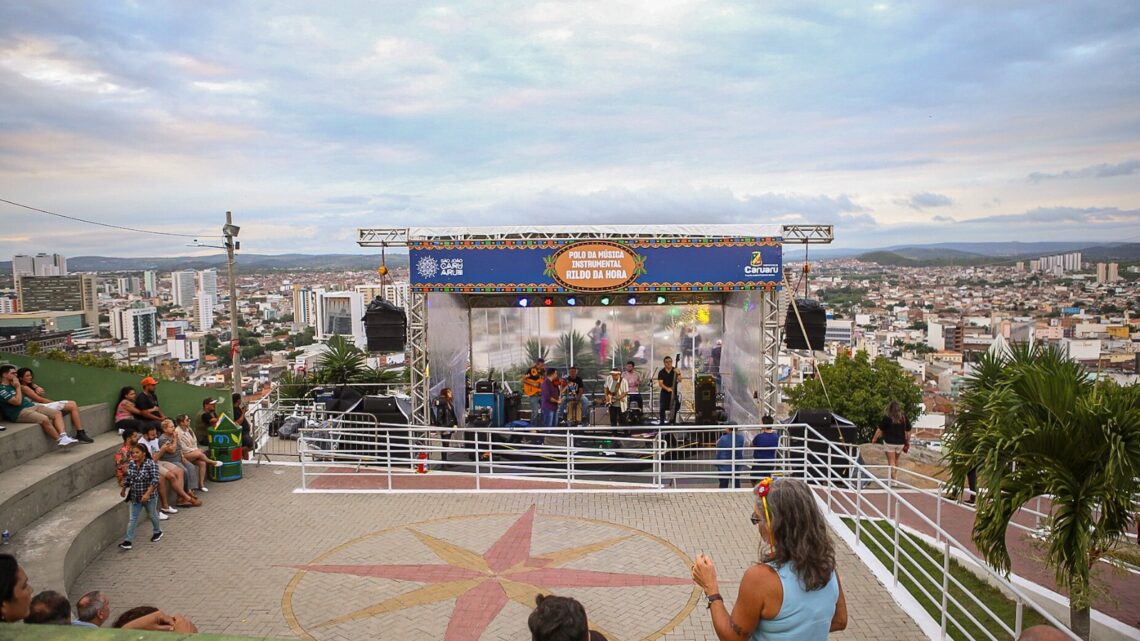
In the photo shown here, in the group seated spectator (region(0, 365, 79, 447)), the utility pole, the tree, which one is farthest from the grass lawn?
the tree

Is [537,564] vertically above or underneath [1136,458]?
underneath

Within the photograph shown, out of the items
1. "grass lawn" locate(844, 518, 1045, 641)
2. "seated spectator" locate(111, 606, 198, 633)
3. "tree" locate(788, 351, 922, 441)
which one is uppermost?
"seated spectator" locate(111, 606, 198, 633)

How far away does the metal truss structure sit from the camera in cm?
1493

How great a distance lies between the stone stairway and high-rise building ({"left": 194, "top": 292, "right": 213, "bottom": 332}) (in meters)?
51.5

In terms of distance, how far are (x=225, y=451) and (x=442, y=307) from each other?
5.34 metres

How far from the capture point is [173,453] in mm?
10938

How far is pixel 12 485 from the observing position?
28.8ft

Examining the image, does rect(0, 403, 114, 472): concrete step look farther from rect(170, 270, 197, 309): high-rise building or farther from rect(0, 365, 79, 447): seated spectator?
rect(170, 270, 197, 309): high-rise building

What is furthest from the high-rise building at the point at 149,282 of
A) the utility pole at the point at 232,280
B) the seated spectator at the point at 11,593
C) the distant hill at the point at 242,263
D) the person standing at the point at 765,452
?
the seated spectator at the point at 11,593

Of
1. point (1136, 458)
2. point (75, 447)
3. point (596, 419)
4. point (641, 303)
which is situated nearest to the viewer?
point (1136, 458)

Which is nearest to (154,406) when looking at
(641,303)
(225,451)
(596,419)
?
(225,451)

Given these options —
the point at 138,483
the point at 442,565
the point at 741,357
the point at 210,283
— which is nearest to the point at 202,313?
the point at 210,283

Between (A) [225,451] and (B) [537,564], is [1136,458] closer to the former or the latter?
(B) [537,564]

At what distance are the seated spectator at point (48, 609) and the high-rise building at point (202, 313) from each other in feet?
193
